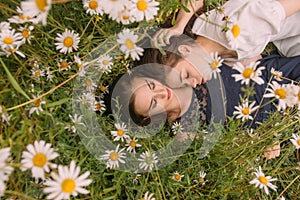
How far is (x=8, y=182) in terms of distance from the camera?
649 mm

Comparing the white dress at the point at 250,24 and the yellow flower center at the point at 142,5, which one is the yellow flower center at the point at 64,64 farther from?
the white dress at the point at 250,24

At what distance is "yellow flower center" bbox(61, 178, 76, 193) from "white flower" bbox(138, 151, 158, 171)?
0.33 metres

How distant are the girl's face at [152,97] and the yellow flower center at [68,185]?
52cm

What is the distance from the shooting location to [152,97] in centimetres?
114

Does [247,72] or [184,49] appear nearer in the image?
[247,72]

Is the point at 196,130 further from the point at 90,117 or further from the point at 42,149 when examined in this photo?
the point at 42,149

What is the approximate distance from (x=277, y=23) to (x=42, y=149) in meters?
0.97

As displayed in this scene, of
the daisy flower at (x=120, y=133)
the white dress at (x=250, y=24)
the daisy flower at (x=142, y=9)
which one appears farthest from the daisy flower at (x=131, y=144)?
the white dress at (x=250, y=24)

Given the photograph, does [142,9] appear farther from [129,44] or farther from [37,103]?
[37,103]

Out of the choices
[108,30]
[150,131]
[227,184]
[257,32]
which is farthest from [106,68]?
[257,32]

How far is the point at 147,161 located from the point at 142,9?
14.9 inches

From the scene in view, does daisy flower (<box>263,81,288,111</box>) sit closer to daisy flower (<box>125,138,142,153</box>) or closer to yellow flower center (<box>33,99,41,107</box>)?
daisy flower (<box>125,138,142,153</box>)

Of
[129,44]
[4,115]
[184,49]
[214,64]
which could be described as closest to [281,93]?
[214,64]

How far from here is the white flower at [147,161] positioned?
3.10 ft
